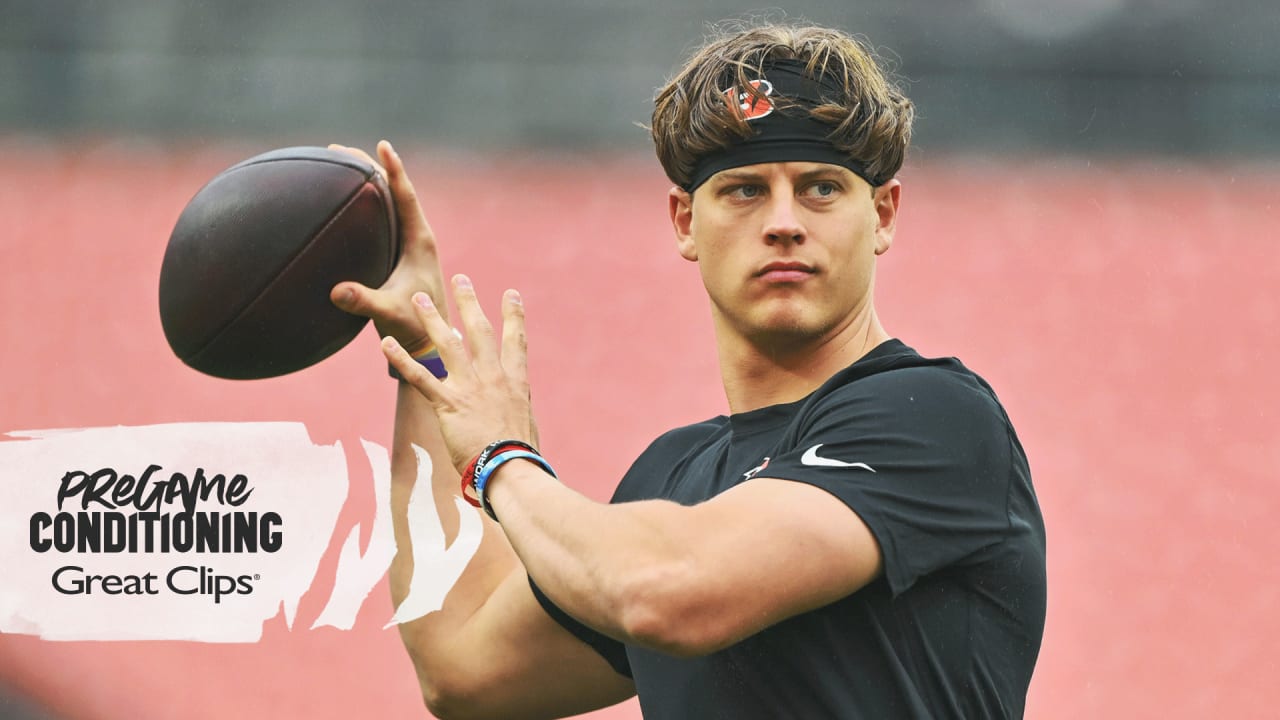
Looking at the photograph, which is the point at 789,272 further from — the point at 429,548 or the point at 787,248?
the point at 429,548

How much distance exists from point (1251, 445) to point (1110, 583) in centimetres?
68

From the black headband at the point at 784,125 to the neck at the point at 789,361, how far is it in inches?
6.9

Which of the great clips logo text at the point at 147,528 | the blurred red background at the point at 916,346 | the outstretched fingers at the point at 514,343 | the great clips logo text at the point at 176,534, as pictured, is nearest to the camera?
the outstretched fingers at the point at 514,343

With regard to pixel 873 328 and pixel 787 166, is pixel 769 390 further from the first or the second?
pixel 787 166

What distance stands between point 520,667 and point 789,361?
1.70 feet

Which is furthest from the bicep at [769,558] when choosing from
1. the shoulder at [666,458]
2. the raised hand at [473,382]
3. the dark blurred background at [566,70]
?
the dark blurred background at [566,70]

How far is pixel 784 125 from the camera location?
1.50 metres

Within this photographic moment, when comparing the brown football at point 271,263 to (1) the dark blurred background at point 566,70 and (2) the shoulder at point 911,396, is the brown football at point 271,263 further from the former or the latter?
(1) the dark blurred background at point 566,70

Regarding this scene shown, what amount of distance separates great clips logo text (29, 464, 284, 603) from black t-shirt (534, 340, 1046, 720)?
7.11 feet

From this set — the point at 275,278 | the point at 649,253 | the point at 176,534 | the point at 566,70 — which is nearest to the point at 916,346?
the point at 649,253

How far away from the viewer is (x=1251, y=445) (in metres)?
4.27

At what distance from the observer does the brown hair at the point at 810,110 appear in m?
1.51

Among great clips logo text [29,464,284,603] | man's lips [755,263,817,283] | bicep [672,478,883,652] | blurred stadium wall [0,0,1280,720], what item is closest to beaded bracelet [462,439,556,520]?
bicep [672,478,883,652]

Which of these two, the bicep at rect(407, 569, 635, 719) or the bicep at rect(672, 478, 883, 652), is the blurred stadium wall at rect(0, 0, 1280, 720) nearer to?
the bicep at rect(407, 569, 635, 719)
